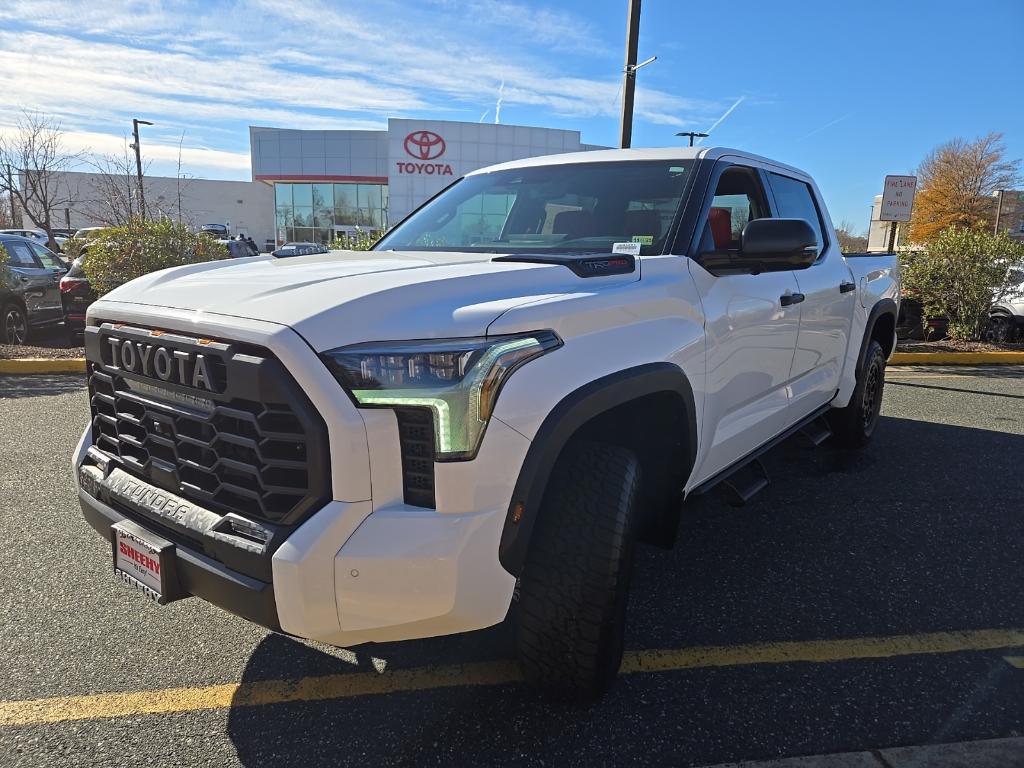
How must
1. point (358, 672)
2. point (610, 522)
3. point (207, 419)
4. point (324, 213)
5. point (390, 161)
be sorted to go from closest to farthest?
1. point (207, 419)
2. point (610, 522)
3. point (358, 672)
4. point (390, 161)
5. point (324, 213)

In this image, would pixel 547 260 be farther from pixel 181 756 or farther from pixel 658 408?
pixel 181 756

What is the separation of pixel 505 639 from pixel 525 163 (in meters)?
2.35

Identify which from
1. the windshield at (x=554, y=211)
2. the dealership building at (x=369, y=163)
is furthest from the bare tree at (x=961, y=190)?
the windshield at (x=554, y=211)

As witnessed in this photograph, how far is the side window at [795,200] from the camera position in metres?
3.81

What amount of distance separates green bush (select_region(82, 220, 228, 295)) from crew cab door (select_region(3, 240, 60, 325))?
1532mm

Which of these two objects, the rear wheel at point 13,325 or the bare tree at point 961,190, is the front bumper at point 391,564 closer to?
the rear wheel at point 13,325

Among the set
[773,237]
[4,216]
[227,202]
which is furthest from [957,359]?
[227,202]

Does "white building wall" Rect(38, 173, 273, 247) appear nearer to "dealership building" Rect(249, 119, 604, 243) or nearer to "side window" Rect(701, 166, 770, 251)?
"dealership building" Rect(249, 119, 604, 243)

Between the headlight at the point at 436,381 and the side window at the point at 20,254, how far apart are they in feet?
37.9

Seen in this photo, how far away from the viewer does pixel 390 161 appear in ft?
108

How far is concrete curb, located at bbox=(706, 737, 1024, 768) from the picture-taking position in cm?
203

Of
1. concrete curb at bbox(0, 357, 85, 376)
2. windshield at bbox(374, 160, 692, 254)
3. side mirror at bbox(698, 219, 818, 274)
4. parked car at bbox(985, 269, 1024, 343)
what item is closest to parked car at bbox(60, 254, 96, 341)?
concrete curb at bbox(0, 357, 85, 376)

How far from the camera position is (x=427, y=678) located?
2.44 meters

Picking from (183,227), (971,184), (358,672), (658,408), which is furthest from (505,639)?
(971,184)
